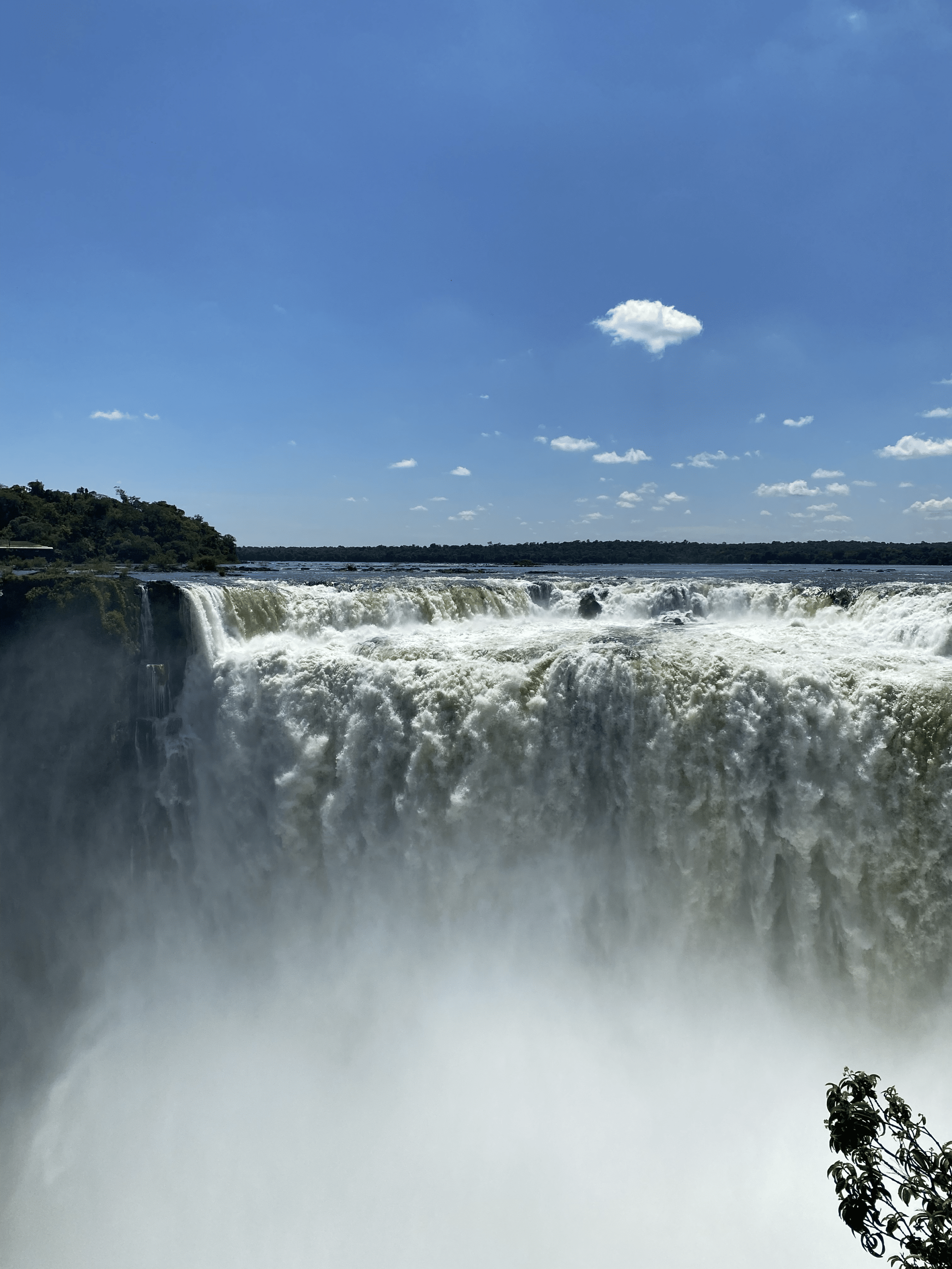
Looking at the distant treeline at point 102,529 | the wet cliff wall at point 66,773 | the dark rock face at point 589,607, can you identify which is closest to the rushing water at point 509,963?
the wet cliff wall at point 66,773

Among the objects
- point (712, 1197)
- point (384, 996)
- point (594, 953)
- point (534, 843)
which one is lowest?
point (712, 1197)

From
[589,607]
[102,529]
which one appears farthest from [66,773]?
[102,529]

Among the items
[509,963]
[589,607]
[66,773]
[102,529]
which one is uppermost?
[102,529]

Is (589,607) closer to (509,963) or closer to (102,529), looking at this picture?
(509,963)

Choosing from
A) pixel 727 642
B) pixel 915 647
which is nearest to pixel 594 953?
pixel 727 642

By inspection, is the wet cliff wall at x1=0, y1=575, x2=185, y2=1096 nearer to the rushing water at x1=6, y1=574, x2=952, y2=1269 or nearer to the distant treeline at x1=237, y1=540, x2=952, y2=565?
the rushing water at x1=6, y1=574, x2=952, y2=1269

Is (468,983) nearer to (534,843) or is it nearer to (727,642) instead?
(534,843)

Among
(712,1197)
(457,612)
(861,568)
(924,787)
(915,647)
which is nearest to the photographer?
(712,1197)
